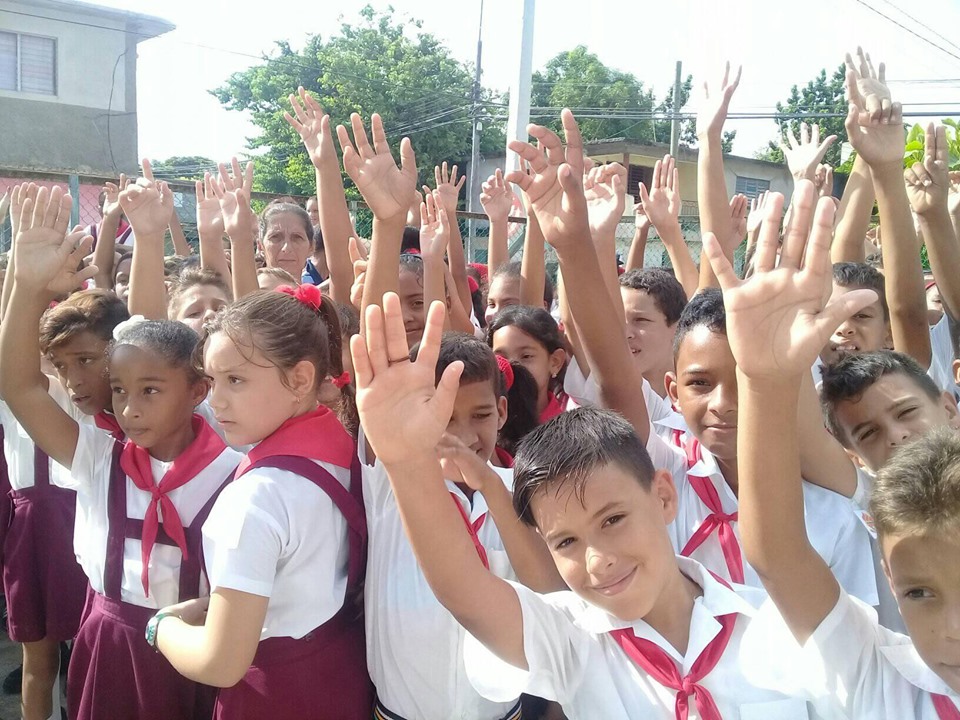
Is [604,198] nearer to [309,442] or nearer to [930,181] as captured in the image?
[930,181]

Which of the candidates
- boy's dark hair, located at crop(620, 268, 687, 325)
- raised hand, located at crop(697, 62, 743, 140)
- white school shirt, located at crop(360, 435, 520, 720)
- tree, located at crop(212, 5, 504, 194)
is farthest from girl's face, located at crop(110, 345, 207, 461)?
tree, located at crop(212, 5, 504, 194)

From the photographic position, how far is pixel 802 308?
4.14 ft

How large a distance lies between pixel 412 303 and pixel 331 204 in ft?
1.70

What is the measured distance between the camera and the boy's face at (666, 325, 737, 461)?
77.2 inches

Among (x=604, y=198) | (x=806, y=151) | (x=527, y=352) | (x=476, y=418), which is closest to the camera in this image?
(x=476, y=418)

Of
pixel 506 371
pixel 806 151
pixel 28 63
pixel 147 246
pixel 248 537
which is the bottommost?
pixel 248 537

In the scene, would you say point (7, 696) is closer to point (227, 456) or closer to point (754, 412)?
point (227, 456)

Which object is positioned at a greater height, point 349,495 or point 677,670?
point 349,495

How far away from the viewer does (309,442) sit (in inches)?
68.2

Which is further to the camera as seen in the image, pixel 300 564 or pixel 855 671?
pixel 300 564

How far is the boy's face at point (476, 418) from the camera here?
2.13 metres

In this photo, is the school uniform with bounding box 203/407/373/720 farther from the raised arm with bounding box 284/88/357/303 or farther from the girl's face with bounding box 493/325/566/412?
the raised arm with bounding box 284/88/357/303

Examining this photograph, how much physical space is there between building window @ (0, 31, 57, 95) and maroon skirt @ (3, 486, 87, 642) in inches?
632

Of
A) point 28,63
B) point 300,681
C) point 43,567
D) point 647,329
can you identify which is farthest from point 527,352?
point 28,63
